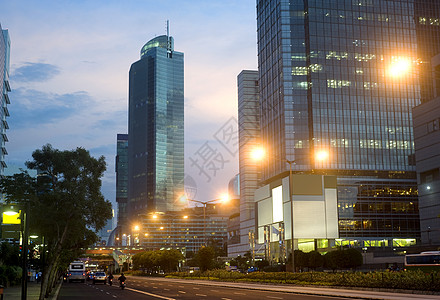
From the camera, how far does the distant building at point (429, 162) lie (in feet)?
368

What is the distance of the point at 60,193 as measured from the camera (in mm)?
38594

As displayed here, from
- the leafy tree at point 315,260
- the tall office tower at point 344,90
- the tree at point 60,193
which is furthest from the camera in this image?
the tall office tower at point 344,90

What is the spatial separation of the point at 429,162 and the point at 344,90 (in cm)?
4857

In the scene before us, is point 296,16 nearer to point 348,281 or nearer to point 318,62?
point 318,62

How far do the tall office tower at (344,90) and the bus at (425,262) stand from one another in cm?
9511

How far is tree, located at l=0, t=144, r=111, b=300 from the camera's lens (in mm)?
38156

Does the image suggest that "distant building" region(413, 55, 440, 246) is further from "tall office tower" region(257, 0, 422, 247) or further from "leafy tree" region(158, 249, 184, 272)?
"leafy tree" region(158, 249, 184, 272)

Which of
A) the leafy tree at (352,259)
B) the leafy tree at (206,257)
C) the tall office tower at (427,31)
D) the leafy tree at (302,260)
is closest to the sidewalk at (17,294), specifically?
the leafy tree at (206,257)

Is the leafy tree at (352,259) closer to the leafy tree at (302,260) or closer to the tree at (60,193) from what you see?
the leafy tree at (302,260)

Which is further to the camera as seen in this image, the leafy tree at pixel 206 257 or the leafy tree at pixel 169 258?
the leafy tree at pixel 169 258

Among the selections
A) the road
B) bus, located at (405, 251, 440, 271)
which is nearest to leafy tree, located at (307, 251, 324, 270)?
bus, located at (405, 251, 440, 271)

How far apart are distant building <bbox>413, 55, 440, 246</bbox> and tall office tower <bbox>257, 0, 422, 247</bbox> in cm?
2954

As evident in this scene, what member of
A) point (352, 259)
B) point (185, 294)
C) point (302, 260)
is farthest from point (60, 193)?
point (302, 260)

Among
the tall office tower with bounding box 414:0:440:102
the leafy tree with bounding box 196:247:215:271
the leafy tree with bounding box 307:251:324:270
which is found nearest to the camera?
the leafy tree with bounding box 196:247:215:271
